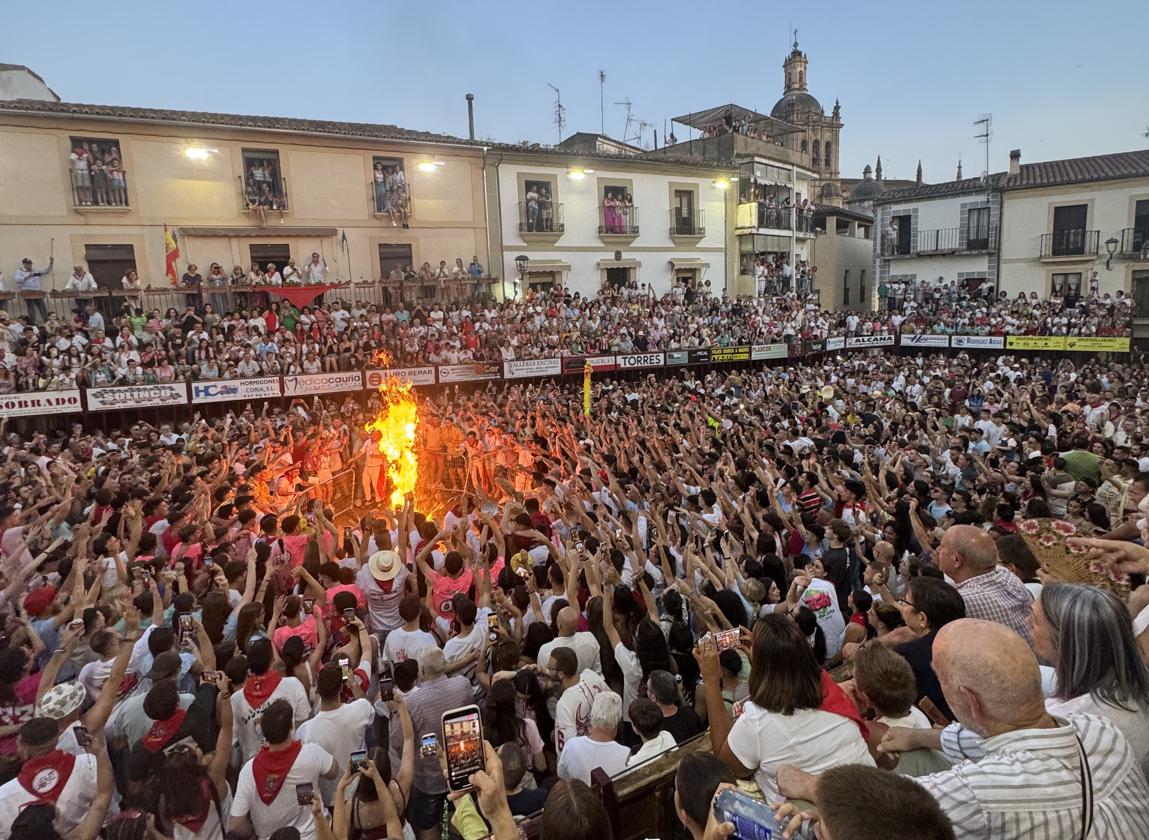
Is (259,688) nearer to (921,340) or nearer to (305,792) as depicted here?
(305,792)

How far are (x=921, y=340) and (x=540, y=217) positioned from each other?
Result: 1661 cm

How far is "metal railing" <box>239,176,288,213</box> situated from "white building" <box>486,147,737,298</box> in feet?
25.1

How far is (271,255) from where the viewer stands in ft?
78.4

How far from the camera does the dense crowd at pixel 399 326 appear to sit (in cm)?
1773

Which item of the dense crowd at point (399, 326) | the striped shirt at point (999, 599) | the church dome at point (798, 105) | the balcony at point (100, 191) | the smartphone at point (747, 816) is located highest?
the church dome at point (798, 105)

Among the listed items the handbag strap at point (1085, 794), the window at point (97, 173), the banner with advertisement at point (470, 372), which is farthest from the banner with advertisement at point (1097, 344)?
the window at point (97, 173)

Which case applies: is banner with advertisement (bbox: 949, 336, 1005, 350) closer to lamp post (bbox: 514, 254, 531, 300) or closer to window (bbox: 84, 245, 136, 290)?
lamp post (bbox: 514, 254, 531, 300)

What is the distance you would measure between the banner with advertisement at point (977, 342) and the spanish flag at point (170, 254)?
28.4 m

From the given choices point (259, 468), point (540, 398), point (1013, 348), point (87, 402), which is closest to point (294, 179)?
point (87, 402)

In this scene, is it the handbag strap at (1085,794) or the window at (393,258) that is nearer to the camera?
the handbag strap at (1085,794)

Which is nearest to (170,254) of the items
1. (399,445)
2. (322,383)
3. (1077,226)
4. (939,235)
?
(322,383)

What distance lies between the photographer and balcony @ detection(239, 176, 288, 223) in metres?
23.2

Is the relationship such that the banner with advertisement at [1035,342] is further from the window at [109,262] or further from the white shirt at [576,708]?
the window at [109,262]

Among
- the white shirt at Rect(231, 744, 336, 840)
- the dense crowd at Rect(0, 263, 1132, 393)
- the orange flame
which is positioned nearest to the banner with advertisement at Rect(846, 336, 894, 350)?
the dense crowd at Rect(0, 263, 1132, 393)
